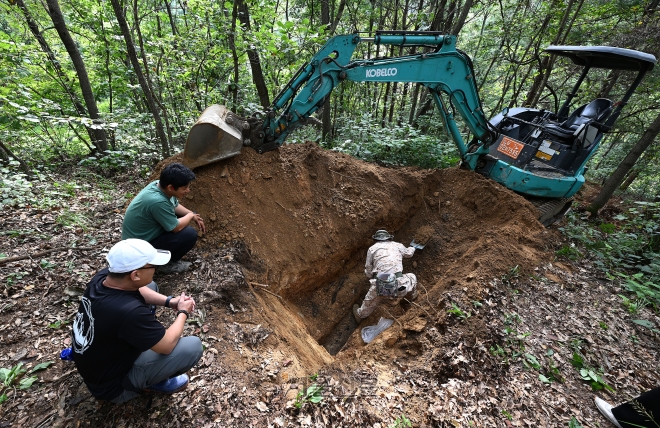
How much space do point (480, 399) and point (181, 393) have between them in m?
2.77

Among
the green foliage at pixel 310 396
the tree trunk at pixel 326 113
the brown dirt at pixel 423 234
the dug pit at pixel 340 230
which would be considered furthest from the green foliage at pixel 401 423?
the tree trunk at pixel 326 113

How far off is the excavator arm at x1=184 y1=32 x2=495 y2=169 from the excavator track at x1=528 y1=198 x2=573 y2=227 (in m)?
2.66

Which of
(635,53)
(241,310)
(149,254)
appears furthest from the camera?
(635,53)

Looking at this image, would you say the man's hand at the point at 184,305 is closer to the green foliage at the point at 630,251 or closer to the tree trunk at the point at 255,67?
the green foliage at the point at 630,251

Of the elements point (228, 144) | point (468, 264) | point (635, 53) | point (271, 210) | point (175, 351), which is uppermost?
point (635, 53)

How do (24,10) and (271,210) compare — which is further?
(24,10)

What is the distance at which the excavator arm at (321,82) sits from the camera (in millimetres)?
4391

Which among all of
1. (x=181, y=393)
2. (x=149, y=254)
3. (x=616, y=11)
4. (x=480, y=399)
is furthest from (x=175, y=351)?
(x=616, y=11)

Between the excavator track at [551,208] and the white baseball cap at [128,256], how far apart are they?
A: 623 cm

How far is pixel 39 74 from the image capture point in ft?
23.5

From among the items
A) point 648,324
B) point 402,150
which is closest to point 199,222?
point 402,150

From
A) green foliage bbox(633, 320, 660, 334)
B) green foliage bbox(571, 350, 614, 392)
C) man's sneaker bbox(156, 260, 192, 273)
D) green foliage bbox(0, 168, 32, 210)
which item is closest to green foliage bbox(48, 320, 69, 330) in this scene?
man's sneaker bbox(156, 260, 192, 273)

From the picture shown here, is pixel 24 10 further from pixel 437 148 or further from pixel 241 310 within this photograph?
pixel 437 148

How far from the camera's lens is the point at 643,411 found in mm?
2531
